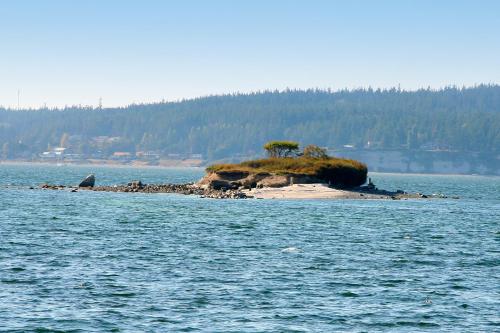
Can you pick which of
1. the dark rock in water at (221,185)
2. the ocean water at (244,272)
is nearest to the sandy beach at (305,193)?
the dark rock in water at (221,185)

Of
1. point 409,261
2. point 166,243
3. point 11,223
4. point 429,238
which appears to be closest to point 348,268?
point 409,261

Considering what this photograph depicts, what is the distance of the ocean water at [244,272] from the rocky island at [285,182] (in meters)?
29.0

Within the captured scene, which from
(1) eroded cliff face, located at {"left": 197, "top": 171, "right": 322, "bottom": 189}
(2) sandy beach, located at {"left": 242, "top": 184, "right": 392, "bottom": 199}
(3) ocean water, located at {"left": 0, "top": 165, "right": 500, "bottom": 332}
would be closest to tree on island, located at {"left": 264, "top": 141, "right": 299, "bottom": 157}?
(1) eroded cliff face, located at {"left": 197, "top": 171, "right": 322, "bottom": 189}

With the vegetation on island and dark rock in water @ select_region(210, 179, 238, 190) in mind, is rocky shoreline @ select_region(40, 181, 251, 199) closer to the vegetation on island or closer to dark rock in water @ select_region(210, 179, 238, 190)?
dark rock in water @ select_region(210, 179, 238, 190)

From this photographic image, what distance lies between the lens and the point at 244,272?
145ft

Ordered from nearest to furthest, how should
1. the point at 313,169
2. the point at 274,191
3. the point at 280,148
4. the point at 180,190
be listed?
1. the point at 274,191
2. the point at 313,169
3. the point at 180,190
4. the point at 280,148

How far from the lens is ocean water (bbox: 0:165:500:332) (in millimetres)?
33406

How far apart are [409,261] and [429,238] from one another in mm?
14394

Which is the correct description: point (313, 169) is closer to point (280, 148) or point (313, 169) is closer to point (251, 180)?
point (251, 180)

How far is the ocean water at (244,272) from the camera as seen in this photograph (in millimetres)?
33406

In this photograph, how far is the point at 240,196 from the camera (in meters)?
108

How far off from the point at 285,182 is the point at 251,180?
4.41m

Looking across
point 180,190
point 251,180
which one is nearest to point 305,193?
point 251,180

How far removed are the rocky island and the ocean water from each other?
29027 mm
